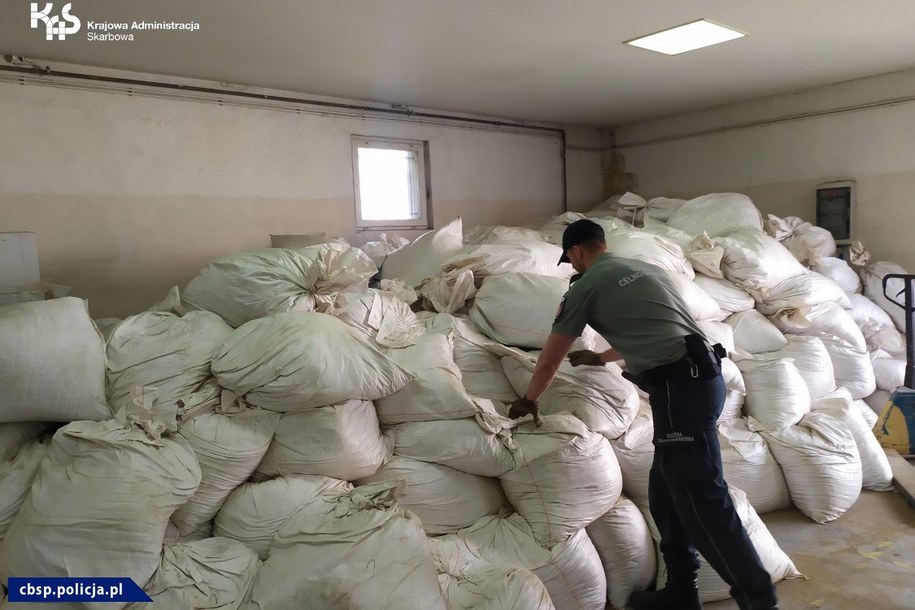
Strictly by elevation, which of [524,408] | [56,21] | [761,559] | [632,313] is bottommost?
[761,559]

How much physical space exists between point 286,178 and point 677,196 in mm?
3245

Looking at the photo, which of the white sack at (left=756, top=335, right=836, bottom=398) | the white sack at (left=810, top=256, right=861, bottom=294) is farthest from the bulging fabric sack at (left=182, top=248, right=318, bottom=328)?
the white sack at (left=810, top=256, right=861, bottom=294)

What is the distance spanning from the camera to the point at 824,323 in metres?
3.45

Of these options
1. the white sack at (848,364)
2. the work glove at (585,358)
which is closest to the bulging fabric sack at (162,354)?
the work glove at (585,358)

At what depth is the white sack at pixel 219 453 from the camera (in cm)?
179

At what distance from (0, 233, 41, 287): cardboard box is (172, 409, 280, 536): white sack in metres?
1.02

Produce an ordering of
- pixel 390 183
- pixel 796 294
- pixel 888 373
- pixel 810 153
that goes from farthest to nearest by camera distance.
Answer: pixel 810 153
pixel 390 183
pixel 888 373
pixel 796 294

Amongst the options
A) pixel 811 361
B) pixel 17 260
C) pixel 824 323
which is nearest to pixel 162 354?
pixel 17 260

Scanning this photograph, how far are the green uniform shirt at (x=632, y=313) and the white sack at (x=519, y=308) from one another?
1.41 ft

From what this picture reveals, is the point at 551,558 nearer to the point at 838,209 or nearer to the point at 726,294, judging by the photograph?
the point at 726,294

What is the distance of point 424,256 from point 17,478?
6.26 feet

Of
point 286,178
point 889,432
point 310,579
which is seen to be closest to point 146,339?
point 310,579

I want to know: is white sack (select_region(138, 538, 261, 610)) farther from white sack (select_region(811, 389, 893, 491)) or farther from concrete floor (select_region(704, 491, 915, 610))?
white sack (select_region(811, 389, 893, 491))

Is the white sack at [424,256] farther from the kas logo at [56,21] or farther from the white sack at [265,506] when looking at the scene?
the kas logo at [56,21]
